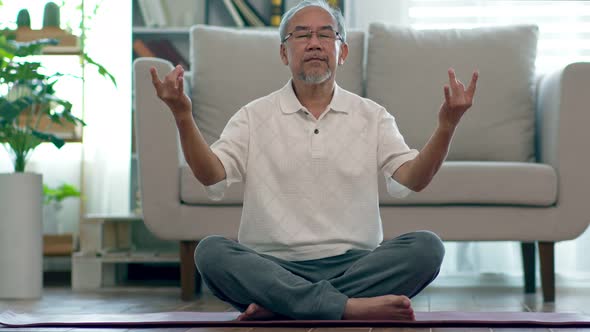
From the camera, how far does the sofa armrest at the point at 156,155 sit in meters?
2.93

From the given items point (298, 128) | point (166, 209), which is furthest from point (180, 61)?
point (298, 128)

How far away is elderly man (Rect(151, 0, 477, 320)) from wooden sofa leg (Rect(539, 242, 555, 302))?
41.4 inches

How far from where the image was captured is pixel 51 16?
377 centimetres

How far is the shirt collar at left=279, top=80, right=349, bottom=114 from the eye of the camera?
2.10 m

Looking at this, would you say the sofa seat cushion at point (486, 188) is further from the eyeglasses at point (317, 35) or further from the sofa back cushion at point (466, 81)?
the eyeglasses at point (317, 35)

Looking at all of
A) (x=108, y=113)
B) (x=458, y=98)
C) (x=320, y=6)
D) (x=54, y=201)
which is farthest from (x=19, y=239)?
(x=458, y=98)

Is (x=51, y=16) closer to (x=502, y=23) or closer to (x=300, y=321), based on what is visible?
(x=502, y=23)

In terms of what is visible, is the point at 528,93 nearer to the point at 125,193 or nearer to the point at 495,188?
the point at 495,188

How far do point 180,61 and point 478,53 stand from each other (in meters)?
1.28

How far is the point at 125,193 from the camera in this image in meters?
3.89

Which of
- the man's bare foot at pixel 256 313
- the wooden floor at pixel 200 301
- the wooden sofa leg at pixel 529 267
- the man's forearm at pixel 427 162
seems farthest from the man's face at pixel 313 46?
the wooden sofa leg at pixel 529 267

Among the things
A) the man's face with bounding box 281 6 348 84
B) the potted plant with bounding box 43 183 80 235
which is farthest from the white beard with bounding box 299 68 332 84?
the potted plant with bounding box 43 183 80 235

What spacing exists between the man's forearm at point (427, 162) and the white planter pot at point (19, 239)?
4.88 ft

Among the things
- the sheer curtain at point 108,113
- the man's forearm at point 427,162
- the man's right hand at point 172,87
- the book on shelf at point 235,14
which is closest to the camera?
the man's right hand at point 172,87
